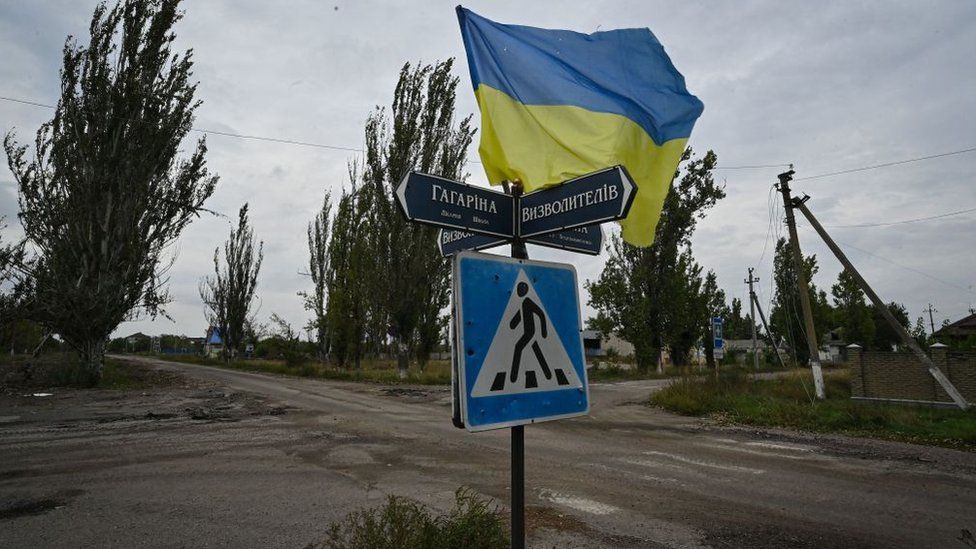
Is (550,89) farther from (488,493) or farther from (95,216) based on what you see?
(95,216)

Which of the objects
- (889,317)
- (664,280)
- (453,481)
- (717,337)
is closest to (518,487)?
(453,481)

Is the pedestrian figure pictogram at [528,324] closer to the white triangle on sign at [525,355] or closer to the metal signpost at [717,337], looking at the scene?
the white triangle on sign at [525,355]

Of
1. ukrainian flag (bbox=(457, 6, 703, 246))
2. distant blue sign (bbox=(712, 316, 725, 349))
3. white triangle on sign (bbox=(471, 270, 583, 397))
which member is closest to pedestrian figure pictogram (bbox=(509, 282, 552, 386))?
white triangle on sign (bbox=(471, 270, 583, 397))

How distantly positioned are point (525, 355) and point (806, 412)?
12.0 m

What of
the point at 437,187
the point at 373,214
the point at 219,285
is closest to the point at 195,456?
the point at 437,187

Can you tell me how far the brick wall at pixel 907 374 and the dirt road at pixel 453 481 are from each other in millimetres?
7237

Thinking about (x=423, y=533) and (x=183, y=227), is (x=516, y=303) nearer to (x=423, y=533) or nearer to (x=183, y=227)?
(x=423, y=533)

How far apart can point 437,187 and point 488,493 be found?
391 centimetres

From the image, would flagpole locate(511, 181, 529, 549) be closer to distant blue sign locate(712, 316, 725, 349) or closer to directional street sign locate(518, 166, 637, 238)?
directional street sign locate(518, 166, 637, 238)

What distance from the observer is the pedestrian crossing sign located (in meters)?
2.03

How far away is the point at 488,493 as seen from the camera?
5.28 m

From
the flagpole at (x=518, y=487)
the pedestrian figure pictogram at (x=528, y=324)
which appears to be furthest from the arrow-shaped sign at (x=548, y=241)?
the flagpole at (x=518, y=487)

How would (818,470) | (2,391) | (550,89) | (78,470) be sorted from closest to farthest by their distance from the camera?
(550,89) < (78,470) < (818,470) < (2,391)

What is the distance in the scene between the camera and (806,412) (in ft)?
37.9
